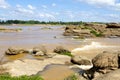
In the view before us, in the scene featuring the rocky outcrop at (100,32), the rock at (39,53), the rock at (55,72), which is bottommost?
the rocky outcrop at (100,32)

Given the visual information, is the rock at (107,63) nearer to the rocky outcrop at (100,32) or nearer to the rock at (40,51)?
the rock at (40,51)

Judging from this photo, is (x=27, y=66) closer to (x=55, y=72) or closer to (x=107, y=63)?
(x=55, y=72)

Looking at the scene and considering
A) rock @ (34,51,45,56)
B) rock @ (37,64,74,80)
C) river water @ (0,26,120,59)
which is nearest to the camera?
rock @ (37,64,74,80)

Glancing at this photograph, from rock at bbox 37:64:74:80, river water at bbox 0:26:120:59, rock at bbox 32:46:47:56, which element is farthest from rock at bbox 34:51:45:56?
Answer: rock at bbox 37:64:74:80

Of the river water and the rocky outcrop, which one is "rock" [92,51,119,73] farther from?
the rocky outcrop

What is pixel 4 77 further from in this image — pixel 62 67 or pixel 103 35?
pixel 103 35

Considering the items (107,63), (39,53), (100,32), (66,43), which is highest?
(107,63)

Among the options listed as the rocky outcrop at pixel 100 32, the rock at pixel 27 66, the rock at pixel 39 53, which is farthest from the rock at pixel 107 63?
the rocky outcrop at pixel 100 32

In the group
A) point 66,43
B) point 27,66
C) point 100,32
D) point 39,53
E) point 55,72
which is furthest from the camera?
point 100,32

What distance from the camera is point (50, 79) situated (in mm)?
19359

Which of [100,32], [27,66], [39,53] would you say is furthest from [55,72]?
[100,32]

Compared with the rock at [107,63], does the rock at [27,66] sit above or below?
below

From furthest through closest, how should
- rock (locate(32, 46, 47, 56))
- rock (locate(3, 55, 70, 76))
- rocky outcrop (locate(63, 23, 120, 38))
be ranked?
1. rocky outcrop (locate(63, 23, 120, 38))
2. rock (locate(32, 46, 47, 56))
3. rock (locate(3, 55, 70, 76))

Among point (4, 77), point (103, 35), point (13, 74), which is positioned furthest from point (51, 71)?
point (103, 35)
